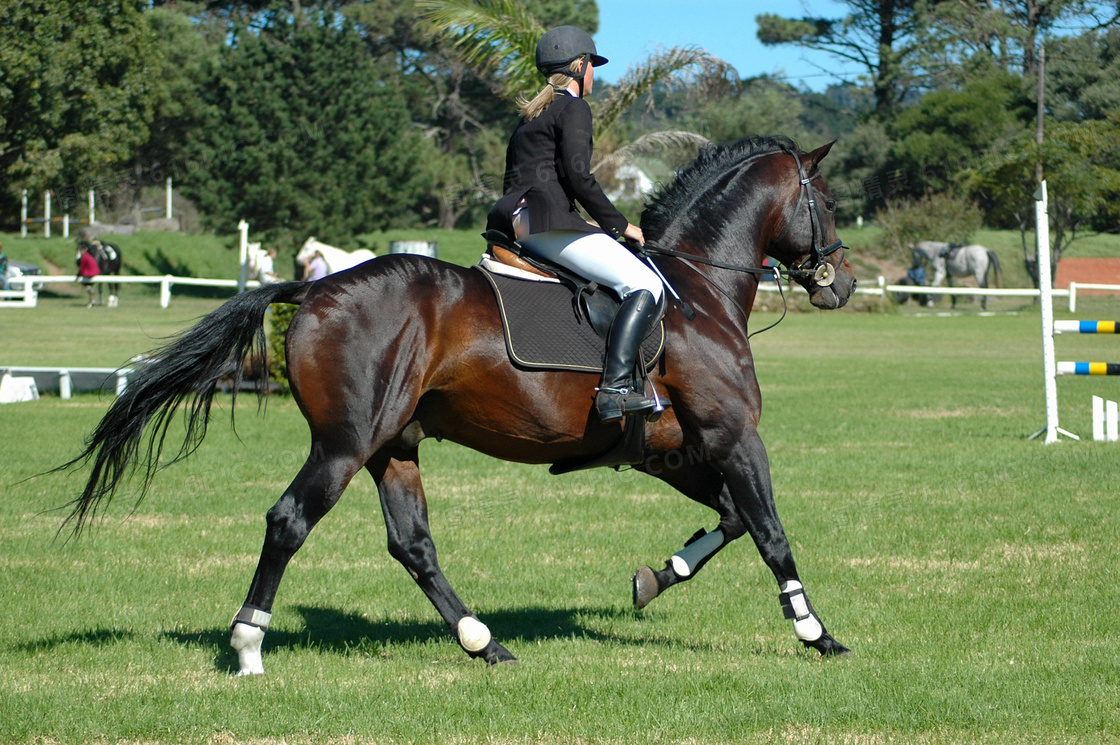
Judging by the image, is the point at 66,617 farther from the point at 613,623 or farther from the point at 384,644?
the point at 613,623

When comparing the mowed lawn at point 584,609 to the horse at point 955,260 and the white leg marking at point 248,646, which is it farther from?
the horse at point 955,260

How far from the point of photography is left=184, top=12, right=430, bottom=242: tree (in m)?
46.8

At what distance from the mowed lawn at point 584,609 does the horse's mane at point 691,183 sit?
2173 millimetres

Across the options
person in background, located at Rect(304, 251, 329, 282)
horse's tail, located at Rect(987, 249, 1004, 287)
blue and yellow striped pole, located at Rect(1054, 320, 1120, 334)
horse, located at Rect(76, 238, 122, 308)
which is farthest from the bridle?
horse's tail, located at Rect(987, 249, 1004, 287)

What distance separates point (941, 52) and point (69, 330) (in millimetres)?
48717

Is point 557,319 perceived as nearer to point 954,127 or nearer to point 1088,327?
point 1088,327

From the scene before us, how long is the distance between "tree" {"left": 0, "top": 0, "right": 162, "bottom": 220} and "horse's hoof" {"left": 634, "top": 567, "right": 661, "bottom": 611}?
115ft

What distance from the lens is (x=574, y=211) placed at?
5621mm

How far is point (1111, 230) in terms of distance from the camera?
52531 millimetres

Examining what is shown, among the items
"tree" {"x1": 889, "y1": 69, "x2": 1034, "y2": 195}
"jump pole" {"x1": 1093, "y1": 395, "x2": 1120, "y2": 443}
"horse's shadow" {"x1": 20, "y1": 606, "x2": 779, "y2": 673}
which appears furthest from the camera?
"tree" {"x1": 889, "y1": 69, "x2": 1034, "y2": 195}

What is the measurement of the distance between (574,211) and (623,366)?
87 centimetres

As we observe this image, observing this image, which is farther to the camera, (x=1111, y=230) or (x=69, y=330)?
(x=1111, y=230)

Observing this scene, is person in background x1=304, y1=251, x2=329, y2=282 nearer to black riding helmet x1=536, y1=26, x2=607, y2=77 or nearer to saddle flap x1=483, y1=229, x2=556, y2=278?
saddle flap x1=483, y1=229, x2=556, y2=278

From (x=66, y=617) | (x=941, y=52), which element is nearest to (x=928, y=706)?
(x=66, y=617)
